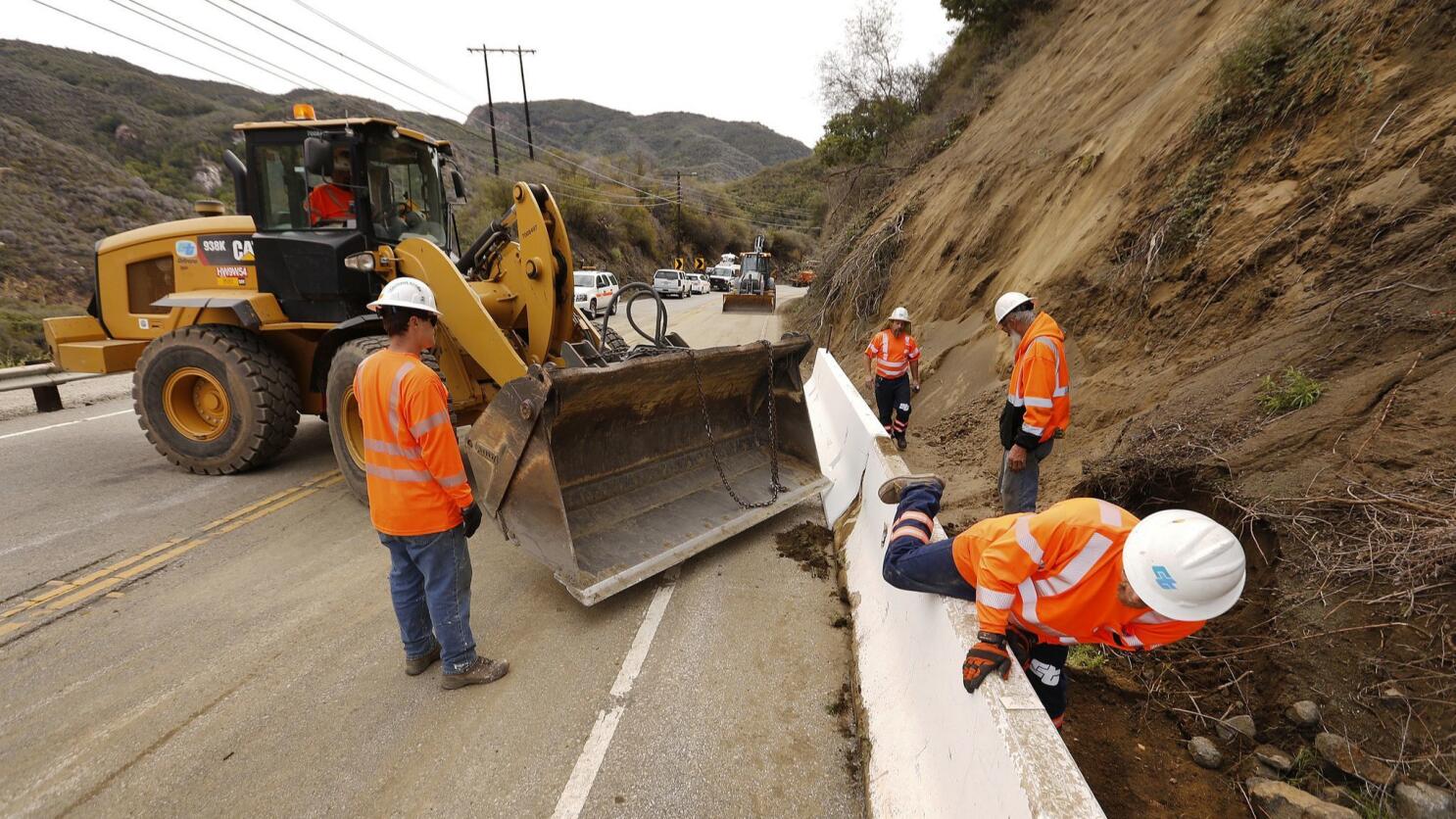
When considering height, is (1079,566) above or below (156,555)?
above

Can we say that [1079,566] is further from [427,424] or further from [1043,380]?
[427,424]

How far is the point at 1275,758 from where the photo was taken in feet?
7.15

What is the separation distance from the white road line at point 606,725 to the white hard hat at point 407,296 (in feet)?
6.46

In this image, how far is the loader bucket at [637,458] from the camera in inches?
138

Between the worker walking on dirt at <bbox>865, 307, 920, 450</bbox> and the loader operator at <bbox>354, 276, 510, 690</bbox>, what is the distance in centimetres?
424

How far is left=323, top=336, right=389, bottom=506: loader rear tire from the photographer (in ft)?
15.5

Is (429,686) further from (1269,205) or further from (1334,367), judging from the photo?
(1269,205)

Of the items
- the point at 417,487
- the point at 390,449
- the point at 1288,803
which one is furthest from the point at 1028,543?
the point at 390,449

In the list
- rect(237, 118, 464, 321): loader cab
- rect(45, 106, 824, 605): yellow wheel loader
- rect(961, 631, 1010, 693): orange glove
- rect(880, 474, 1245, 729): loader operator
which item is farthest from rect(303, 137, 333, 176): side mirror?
rect(961, 631, 1010, 693): orange glove

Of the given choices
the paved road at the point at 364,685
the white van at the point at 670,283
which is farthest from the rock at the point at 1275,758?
the white van at the point at 670,283

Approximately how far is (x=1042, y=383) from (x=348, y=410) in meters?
5.01

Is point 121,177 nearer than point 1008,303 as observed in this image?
No

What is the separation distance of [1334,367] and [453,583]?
4.65 metres

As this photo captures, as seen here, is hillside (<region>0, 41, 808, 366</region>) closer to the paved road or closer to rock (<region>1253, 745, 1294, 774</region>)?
the paved road
